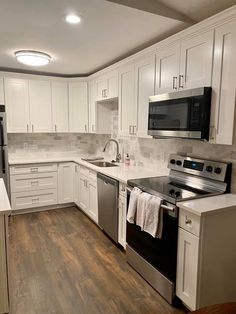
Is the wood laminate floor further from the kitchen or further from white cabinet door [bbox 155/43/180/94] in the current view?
white cabinet door [bbox 155/43/180/94]

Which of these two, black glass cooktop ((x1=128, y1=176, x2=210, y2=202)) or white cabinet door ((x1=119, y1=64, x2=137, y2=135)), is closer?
black glass cooktop ((x1=128, y1=176, x2=210, y2=202))

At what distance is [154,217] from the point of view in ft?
6.52

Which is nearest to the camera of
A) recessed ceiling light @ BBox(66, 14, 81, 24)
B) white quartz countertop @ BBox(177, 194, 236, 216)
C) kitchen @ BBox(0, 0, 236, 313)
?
white quartz countertop @ BBox(177, 194, 236, 216)

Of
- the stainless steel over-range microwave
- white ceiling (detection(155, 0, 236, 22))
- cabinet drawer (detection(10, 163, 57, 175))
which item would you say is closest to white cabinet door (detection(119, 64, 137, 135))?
the stainless steel over-range microwave

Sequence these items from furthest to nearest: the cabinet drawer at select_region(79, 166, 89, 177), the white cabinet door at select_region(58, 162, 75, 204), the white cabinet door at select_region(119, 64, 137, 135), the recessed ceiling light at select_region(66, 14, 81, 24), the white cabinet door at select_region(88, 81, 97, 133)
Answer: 1. the white cabinet door at select_region(58, 162, 75, 204)
2. the white cabinet door at select_region(88, 81, 97, 133)
3. the cabinet drawer at select_region(79, 166, 89, 177)
4. the white cabinet door at select_region(119, 64, 137, 135)
5. the recessed ceiling light at select_region(66, 14, 81, 24)

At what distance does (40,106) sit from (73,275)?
2.84 m

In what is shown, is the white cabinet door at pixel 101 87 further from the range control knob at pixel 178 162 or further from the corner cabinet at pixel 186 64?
the range control knob at pixel 178 162

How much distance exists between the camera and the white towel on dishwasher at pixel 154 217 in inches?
77.2

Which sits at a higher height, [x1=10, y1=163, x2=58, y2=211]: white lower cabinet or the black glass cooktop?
the black glass cooktop

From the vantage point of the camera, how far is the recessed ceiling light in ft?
6.66

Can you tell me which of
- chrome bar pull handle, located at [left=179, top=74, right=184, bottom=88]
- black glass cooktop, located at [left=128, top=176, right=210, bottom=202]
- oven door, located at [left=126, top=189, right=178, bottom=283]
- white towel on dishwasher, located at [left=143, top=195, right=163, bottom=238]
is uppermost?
chrome bar pull handle, located at [left=179, top=74, right=184, bottom=88]

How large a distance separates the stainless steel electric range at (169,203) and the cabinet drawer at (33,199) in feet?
6.85

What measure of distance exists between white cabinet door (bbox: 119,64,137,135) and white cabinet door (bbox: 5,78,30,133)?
1.77m

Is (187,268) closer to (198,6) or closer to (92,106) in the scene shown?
(198,6)
